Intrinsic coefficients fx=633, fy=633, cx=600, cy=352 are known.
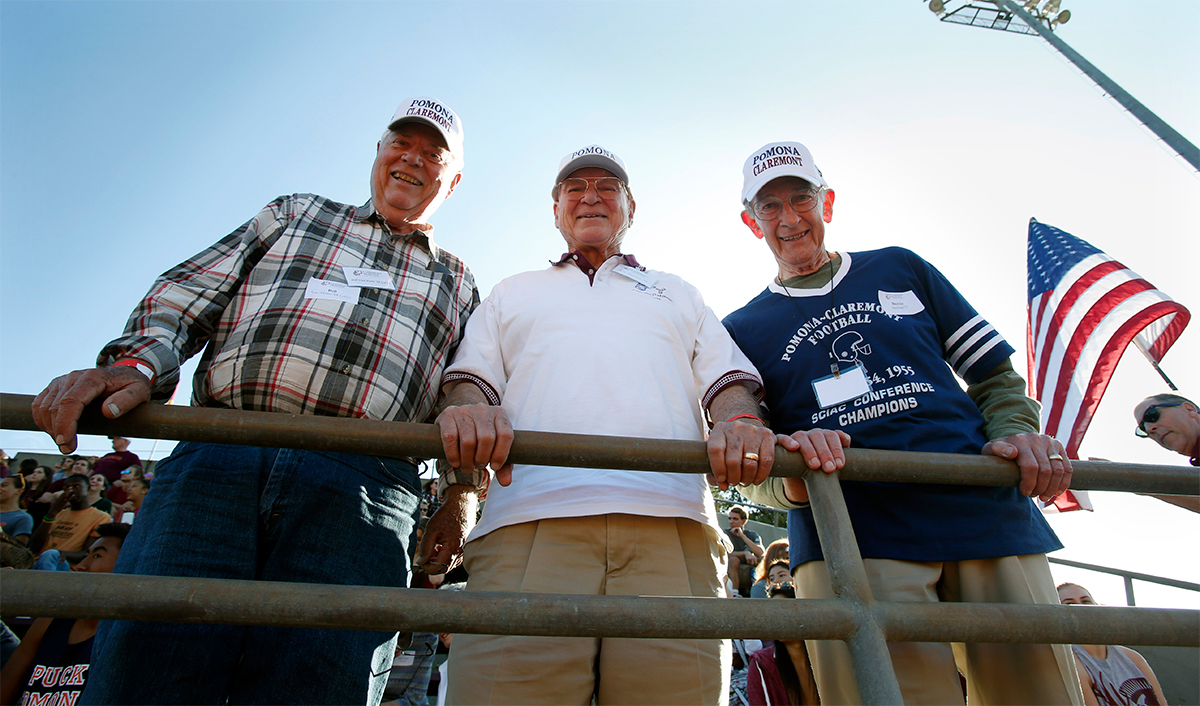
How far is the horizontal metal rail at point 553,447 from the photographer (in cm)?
122

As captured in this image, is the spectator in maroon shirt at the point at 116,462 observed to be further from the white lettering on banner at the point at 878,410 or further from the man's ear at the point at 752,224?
the white lettering on banner at the point at 878,410

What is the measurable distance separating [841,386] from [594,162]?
1361 millimetres

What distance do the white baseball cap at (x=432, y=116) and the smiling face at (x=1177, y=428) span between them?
3.19 m

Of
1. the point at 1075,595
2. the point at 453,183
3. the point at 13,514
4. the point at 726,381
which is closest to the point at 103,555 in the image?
the point at 13,514

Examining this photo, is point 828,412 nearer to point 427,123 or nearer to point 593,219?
point 593,219

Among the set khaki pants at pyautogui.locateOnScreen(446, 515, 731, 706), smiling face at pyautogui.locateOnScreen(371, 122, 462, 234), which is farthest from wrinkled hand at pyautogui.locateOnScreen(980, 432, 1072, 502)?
smiling face at pyautogui.locateOnScreen(371, 122, 462, 234)

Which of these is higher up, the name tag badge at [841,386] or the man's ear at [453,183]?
the man's ear at [453,183]

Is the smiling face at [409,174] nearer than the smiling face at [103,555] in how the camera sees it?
Yes

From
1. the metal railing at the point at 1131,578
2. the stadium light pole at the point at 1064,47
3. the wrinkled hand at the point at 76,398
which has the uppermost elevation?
the stadium light pole at the point at 1064,47

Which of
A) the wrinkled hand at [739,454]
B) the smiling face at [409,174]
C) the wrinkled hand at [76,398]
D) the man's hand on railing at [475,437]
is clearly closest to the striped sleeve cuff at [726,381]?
the wrinkled hand at [739,454]

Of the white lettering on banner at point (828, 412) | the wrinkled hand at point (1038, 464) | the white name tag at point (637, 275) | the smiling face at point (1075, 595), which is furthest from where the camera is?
the smiling face at point (1075, 595)

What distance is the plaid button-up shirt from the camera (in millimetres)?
1868

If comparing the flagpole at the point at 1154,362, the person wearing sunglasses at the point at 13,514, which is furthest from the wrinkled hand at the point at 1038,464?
the person wearing sunglasses at the point at 13,514

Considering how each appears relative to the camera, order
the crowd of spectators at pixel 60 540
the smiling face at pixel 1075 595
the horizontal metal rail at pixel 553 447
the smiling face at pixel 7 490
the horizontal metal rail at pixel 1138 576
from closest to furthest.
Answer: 1. the horizontal metal rail at pixel 553 447
2. the crowd of spectators at pixel 60 540
3. the horizontal metal rail at pixel 1138 576
4. the smiling face at pixel 1075 595
5. the smiling face at pixel 7 490
